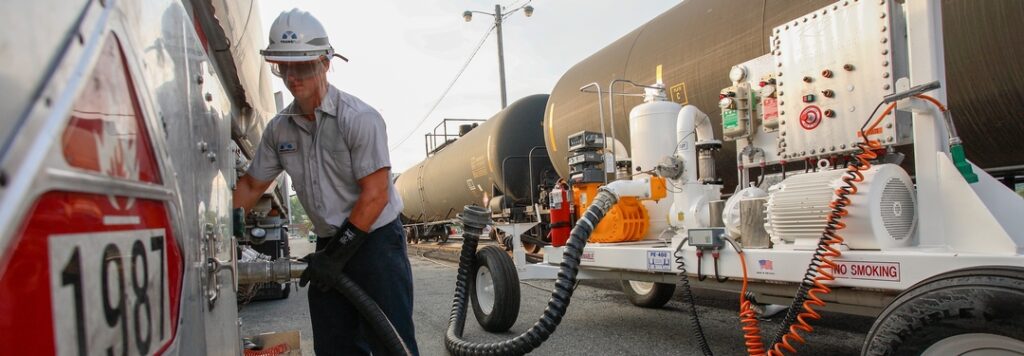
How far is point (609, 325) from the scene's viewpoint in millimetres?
4832

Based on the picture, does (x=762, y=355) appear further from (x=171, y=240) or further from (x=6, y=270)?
(x=6, y=270)

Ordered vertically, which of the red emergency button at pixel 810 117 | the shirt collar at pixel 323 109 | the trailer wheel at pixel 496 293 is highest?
the shirt collar at pixel 323 109

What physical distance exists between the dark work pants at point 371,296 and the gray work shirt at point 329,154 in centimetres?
9

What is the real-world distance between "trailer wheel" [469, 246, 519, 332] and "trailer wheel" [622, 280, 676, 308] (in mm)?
1234

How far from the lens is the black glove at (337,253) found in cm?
231

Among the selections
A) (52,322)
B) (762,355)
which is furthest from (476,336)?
(52,322)

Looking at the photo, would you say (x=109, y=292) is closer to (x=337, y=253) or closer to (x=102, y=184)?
(x=102, y=184)

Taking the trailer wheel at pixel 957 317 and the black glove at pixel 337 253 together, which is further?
the black glove at pixel 337 253

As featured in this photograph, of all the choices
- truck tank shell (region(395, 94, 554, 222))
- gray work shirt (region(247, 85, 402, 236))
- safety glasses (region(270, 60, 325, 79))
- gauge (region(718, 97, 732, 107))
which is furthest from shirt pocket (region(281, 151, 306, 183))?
truck tank shell (region(395, 94, 554, 222))

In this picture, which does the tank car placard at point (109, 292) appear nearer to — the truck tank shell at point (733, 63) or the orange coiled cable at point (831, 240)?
the orange coiled cable at point (831, 240)

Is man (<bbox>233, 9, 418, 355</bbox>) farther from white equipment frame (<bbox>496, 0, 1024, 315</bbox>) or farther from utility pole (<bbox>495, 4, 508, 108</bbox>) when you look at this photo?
utility pole (<bbox>495, 4, 508, 108</bbox>)

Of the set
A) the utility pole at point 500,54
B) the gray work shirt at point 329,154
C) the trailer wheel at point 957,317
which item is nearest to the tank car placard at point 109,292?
the gray work shirt at point 329,154

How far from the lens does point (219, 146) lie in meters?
1.89

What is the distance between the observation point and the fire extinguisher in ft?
16.0
